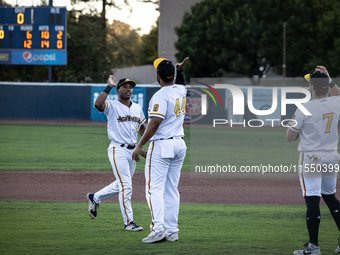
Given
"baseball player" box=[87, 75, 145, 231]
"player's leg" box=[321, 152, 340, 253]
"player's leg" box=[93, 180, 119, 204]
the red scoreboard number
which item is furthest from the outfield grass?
"player's leg" box=[321, 152, 340, 253]

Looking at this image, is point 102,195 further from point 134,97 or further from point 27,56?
point 134,97

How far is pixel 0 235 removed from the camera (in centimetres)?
569

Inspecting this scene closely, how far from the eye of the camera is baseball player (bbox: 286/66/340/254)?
4.82 meters

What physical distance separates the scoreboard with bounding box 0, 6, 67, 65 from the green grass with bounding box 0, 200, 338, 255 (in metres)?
19.9

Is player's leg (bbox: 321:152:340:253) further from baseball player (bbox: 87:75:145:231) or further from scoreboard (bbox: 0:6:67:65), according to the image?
scoreboard (bbox: 0:6:67:65)

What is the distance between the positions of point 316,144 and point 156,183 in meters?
1.84

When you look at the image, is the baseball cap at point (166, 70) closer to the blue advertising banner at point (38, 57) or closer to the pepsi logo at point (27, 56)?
the blue advertising banner at point (38, 57)

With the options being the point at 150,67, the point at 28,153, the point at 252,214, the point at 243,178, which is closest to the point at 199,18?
the point at 150,67

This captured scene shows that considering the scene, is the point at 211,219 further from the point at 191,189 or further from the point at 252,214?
A: the point at 191,189

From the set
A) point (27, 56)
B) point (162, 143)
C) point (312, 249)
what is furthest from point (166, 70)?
point (27, 56)

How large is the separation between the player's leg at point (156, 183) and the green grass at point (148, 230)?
0.72 ft

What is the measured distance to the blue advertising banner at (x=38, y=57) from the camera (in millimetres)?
27094

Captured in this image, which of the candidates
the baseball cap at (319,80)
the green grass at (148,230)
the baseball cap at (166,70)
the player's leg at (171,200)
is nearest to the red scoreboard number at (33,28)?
the green grass at (148,230)

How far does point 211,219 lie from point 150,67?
41348 mm
